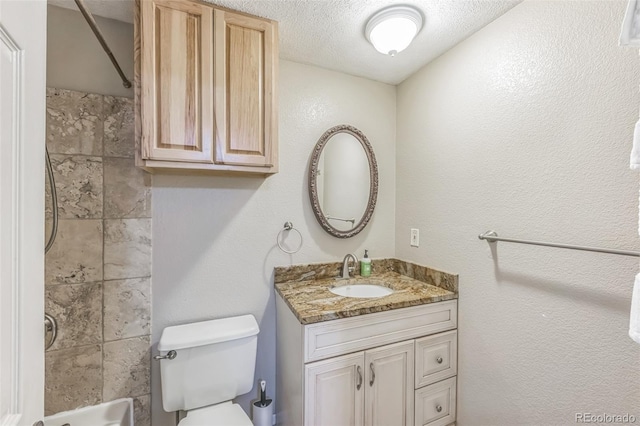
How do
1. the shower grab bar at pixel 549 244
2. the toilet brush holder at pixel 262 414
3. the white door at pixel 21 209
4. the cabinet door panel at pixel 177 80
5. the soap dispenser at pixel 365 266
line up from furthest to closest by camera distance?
the soap dispenser at pixel 365 266, the toilet brush holder at pixel 262 414, the cabinet door panel at pixel 177 80, the shower grab bar at pixel 549 244, the white door at pixel 21 209

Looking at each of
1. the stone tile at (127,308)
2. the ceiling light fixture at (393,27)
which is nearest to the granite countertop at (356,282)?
the stone tile at (127,308)

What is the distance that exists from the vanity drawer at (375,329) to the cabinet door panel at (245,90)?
847mm

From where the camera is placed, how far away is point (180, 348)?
4.35ft

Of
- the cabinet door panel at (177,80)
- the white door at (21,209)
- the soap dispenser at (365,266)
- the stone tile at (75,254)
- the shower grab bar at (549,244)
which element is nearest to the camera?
the white door at (21,209)

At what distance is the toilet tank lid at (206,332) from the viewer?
1.33 m

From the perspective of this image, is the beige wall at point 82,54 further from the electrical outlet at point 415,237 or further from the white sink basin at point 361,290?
the electrical outlet at point 415,237

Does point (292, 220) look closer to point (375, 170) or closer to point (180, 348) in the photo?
point (375, 170)

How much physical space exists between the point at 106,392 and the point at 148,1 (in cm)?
182

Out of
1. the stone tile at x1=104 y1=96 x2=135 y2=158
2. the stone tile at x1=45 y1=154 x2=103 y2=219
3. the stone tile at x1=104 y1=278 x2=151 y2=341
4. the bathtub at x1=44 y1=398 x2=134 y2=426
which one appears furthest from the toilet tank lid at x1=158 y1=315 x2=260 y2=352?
the stone tile at x1=104 y1=96 x2=135 y2=158

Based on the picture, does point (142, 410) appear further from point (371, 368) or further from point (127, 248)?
point (371, 368)

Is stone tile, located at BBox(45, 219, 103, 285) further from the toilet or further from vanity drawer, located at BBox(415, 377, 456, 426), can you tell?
vanity drawer, located at BBox(415, 377, 456, 426)

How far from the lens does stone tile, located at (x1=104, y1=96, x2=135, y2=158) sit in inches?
54.3

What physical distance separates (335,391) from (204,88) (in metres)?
1.51

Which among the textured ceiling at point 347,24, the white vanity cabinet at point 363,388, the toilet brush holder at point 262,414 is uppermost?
the textured ceiling at point 347,24
